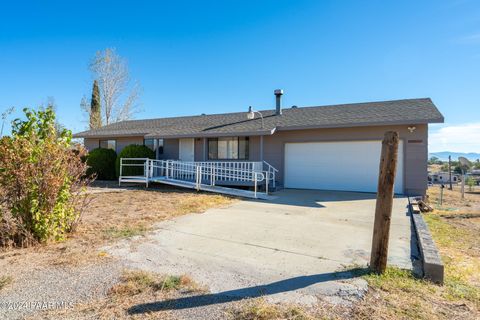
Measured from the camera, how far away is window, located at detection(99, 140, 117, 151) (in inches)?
668

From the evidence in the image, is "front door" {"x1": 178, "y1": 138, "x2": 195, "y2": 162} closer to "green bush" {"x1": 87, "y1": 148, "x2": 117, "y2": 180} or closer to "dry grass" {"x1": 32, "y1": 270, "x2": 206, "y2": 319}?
"green bush" {"x1": 87, "y1": 148, "x2": 117, "y2": 180}

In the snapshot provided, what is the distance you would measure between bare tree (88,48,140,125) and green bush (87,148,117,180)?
13574mm

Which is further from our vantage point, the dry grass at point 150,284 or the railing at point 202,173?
the railing at point 202,173

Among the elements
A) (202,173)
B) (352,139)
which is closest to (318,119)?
(352,139)

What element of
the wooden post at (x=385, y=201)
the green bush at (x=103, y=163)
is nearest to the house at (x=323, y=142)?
the green bush at (x=103, y=163)

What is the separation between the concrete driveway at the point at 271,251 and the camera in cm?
304

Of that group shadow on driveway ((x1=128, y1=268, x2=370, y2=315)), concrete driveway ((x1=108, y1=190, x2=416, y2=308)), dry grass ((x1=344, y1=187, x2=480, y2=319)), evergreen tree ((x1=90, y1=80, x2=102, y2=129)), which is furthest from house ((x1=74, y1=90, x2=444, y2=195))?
evergreen tree ((x1=90, y1=80, x2=102, y2=129))

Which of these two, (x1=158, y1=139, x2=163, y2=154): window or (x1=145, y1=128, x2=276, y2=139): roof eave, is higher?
(x1=145, y1=128, x2=276, y2=139): roof eave

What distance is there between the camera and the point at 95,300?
2.72 metres

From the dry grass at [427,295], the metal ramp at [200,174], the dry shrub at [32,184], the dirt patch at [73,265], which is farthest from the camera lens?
the metal ramp at [200,174]

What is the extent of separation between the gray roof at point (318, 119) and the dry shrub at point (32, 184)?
26.3 ft

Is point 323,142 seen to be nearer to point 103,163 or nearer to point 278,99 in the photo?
point 278,99

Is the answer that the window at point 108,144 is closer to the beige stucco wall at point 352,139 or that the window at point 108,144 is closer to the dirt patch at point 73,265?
the beige stucco wall at point 352,139

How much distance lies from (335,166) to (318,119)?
219cm
